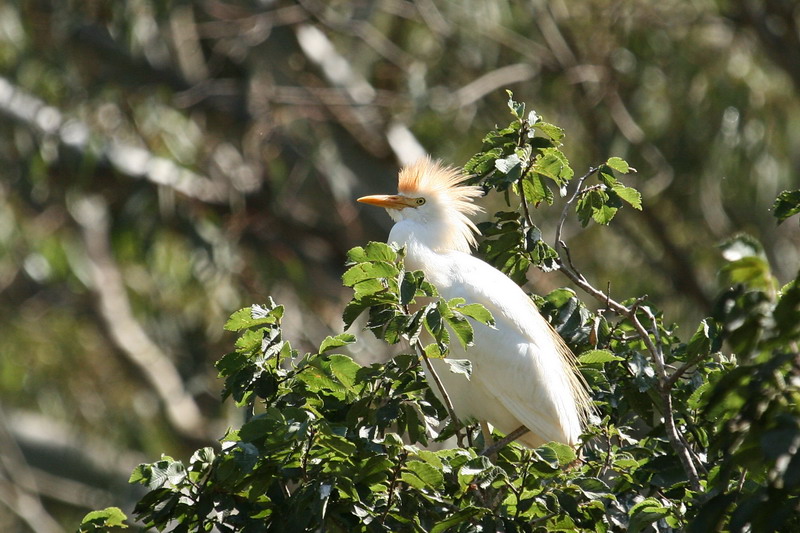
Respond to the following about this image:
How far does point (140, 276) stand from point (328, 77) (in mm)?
2013

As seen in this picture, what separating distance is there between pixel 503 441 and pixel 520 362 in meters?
0.25

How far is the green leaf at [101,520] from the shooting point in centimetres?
165

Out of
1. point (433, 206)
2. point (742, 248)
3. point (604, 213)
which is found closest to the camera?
point (742, 248)

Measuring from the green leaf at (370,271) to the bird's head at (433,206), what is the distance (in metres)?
1.09

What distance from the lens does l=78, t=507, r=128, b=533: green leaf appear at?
1.65 metres

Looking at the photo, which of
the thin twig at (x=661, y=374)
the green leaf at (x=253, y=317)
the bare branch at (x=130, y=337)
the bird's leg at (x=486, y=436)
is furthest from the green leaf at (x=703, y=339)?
the bare branch at (x=130, y=337)

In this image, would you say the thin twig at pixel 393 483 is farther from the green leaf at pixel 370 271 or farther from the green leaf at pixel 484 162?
Answer: the green leaf at pixel 484 162

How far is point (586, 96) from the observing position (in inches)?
261

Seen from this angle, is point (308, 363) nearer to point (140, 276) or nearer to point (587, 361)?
point (587, 361)

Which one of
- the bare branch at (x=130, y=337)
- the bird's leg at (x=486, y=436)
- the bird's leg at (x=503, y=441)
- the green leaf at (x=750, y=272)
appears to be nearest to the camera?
the green leaf at (x=750, y=272)

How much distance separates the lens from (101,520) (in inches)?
65.4

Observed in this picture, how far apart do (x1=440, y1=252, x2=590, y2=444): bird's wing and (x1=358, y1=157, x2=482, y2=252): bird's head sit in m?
0.24

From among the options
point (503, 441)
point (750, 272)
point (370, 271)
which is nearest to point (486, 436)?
point (503, 441)

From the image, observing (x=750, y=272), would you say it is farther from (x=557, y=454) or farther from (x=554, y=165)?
(x=554, y=165)
